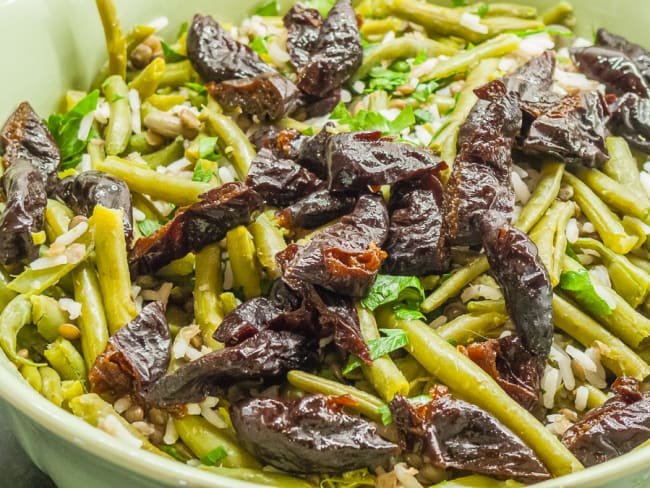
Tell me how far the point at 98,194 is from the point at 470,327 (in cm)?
149

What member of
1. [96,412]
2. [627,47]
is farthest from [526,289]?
[627,47]

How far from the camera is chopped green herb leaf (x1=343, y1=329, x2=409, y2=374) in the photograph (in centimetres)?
270

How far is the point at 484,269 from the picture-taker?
9.87 ft

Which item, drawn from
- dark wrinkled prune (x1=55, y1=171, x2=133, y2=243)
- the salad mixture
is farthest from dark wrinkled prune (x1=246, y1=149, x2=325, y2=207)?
dark wrinkled prune (x1=55, y1=171, x2=133, y2=243)

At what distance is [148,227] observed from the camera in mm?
3287

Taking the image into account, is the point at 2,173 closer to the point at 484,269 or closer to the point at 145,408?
the point at 145,408

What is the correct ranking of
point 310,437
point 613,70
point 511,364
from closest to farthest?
point 310,437, point 511,364, point 613,70

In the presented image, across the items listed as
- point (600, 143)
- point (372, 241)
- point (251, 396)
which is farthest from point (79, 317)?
point (600, 143)

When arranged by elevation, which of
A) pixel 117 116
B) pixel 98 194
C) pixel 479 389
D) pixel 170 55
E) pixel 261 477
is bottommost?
pixel 261 477

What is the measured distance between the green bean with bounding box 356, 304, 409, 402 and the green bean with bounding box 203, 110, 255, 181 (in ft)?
3.32

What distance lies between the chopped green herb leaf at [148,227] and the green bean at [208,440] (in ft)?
2.88

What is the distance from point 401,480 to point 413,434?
5.8 inches

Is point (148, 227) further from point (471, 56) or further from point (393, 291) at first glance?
point (471, 56)

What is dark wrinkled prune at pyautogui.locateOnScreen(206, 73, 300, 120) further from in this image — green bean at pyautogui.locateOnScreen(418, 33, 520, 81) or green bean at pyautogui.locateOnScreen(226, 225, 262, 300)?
green bean at pyautogui.locateOnScreen(226, 225, 262, 300)
